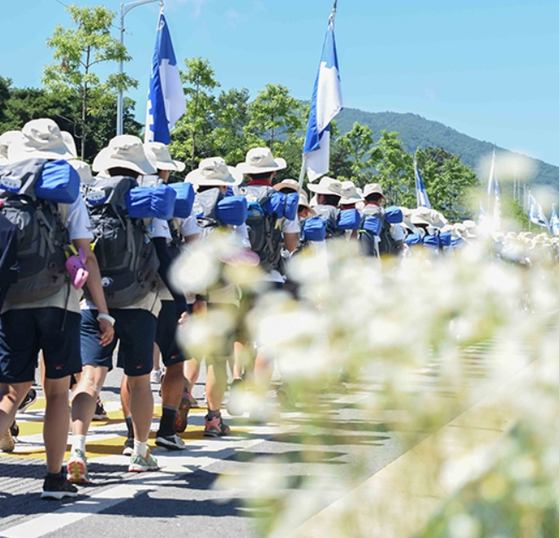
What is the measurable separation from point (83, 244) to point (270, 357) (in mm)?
3560

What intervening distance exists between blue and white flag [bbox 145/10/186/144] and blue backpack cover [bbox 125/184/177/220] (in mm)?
5416

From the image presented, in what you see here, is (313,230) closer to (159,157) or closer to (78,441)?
(159,157)

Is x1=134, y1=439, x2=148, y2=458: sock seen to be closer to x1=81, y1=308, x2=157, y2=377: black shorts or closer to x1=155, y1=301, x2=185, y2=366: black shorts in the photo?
x1=81, y1=308, x2=157, y2=377: black shorts

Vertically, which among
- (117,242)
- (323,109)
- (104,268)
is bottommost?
(104,268)

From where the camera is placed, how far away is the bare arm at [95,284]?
448 centimetres

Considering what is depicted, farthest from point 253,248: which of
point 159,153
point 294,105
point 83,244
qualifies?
point 294,105

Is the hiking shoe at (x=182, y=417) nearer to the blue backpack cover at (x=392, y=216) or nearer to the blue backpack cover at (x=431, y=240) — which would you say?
the blue backpack cover at (x=392, y=216)

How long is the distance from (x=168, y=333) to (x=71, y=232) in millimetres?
1721

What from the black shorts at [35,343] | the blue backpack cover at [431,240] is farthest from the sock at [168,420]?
the blue backpack cover at [431,240]

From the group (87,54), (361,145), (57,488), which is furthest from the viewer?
(361,145)

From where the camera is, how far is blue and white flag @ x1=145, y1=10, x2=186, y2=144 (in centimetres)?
1060

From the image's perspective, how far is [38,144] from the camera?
15.0 ft

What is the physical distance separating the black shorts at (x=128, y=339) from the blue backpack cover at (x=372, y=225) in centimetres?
487

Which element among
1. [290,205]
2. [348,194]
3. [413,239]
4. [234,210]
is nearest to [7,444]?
[234,210]
